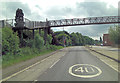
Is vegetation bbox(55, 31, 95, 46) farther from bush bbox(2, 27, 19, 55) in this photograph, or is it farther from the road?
the road

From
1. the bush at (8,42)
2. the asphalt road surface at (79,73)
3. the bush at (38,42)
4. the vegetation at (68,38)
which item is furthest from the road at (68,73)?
the vegetation at (68,38)

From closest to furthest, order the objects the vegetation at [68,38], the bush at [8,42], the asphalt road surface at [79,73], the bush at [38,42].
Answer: the asphalt road surface at [79,73] → the bush at [8,42] → the bush at [38,42] → the vegetation at [68,38]

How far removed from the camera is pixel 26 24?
24328 millimetres

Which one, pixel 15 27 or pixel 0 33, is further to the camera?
pixel 15 27

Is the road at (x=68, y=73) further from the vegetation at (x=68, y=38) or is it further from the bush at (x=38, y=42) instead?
the vegetation at (x=68, y=38)

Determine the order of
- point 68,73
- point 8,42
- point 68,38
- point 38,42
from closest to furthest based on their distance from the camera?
point 68,73 < point 8,42 < point 38,42 < point 68,38

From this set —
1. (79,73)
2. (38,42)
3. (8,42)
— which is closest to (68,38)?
(38,42)

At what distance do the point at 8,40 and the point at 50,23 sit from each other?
93.4 feet

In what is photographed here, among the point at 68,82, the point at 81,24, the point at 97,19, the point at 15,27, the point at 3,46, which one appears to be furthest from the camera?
the point at 97,19

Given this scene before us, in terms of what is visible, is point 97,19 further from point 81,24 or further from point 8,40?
point 8,40

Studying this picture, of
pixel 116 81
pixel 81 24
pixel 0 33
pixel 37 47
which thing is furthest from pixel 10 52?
pixel 81 24

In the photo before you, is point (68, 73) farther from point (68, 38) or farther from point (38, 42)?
point (68, 38)

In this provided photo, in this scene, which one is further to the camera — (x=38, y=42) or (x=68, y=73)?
(x=38, y=42)

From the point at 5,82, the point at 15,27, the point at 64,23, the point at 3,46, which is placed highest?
the point at 64,23
